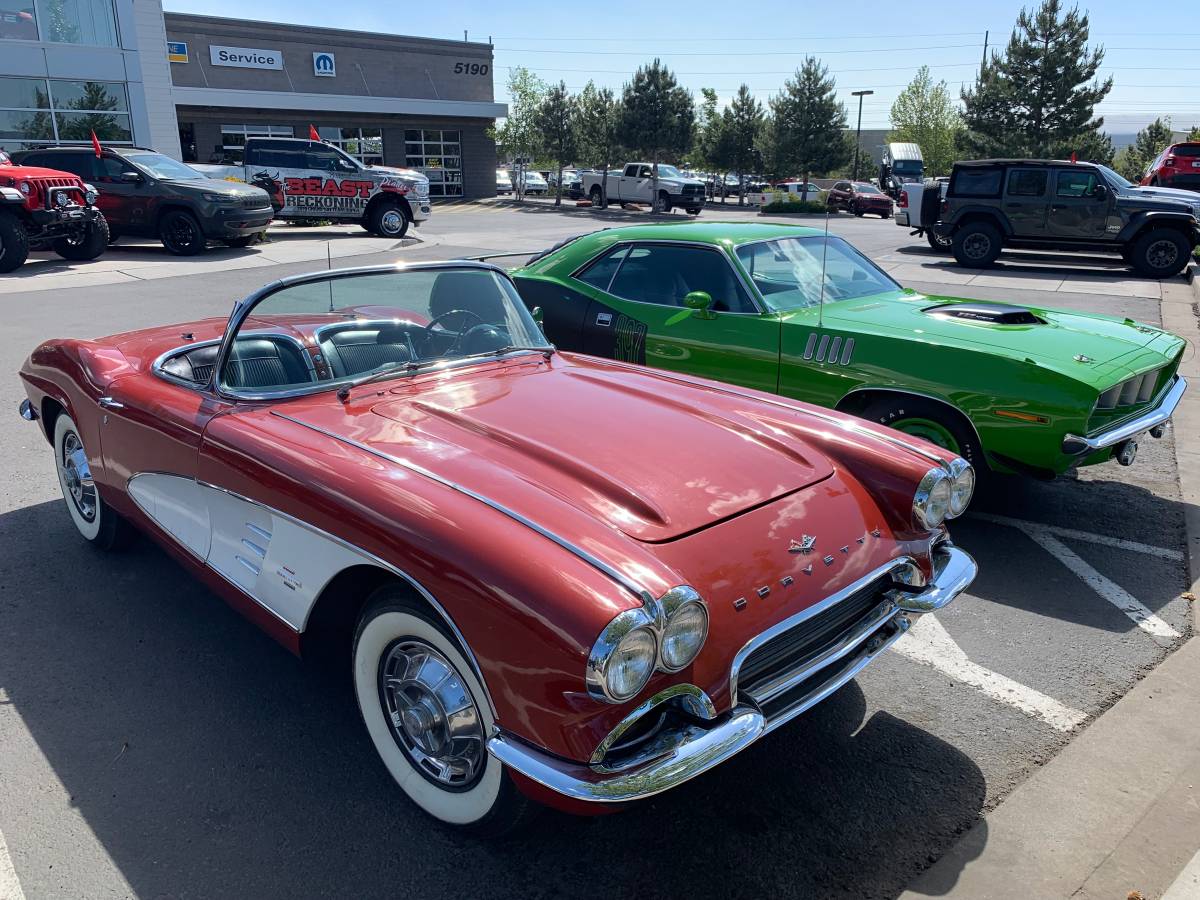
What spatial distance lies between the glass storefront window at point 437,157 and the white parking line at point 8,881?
1457 inches

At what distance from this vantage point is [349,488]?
2.59 metres

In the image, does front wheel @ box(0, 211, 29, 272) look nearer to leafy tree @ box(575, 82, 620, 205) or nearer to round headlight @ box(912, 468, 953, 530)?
round headlight @ box(912, 468, 953, 530)

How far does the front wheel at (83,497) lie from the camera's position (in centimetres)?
419

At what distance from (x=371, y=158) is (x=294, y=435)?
119 ft

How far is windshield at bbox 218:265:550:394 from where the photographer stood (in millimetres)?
3395

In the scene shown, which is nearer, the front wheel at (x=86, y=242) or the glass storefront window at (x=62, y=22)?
the front wheel at (x=86, y=242)

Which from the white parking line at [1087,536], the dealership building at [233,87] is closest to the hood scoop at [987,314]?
the white parking line at [1087,536]

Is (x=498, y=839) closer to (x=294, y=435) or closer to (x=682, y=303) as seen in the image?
(x=294, y=435)

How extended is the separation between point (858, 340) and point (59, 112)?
24372 millimetres

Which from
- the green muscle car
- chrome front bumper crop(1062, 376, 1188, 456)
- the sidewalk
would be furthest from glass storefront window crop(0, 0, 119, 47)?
the sidewalk

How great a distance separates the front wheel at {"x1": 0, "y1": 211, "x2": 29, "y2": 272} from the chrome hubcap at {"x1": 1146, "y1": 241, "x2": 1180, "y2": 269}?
59.2ft

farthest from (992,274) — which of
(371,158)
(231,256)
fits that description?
(371,158)

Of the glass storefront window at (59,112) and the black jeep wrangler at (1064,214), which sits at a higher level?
the glass storefront window at (59,112)

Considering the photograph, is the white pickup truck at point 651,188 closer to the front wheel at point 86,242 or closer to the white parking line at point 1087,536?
the front wheel at point 86,242
